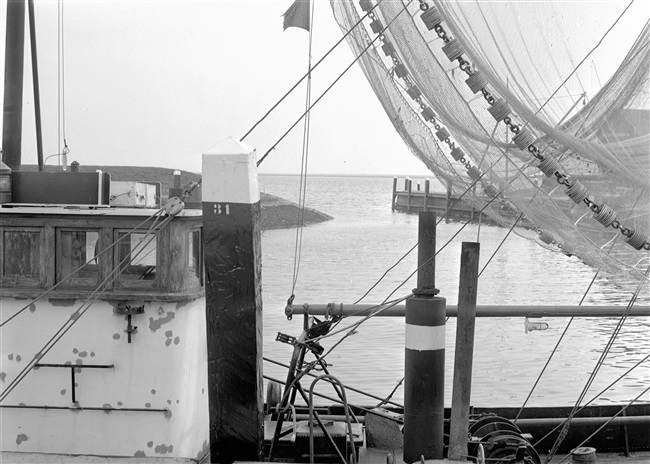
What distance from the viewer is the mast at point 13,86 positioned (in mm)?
9773

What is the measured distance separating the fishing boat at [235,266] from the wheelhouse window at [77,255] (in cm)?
1

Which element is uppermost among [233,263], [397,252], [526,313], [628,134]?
[628,134]

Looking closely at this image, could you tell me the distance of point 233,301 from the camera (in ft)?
19.2

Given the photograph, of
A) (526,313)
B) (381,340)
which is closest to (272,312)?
A: (381,340)

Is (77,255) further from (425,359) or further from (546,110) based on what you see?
(546,110)

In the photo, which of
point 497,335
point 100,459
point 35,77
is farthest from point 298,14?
point 497,335

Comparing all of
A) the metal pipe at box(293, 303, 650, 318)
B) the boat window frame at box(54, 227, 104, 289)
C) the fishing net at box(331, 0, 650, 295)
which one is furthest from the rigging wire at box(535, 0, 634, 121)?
the boat window frame at box(54, 227, 104, 289)

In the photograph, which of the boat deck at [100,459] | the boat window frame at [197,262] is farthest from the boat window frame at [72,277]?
the boat deck at [100,459]

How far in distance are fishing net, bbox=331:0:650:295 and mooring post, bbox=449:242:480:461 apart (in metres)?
0.73

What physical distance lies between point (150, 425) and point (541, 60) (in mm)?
4092

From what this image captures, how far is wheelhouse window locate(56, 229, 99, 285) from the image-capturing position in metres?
6.41

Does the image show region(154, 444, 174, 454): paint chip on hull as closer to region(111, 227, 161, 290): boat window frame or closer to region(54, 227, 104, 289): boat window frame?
region(111, 227, 161, 290): boat window frame

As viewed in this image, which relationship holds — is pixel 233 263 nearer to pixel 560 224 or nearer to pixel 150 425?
pixel 150 425

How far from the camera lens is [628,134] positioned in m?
5.82
